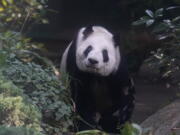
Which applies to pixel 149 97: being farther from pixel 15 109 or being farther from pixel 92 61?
pixel 15 109

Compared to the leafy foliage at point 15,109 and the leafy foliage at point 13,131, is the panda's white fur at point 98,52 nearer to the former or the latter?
the leafy foliage at point 15,109

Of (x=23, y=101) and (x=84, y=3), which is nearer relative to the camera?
(x=23, y=101)

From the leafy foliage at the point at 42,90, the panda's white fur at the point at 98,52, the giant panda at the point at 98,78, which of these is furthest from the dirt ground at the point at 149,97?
the leafy foliage at the point at 42,90

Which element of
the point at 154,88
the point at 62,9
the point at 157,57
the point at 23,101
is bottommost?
the point at 154,88

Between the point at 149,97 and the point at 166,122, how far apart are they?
420 centimetres

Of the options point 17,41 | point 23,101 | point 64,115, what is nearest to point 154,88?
point 17,41

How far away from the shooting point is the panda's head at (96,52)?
6.24m

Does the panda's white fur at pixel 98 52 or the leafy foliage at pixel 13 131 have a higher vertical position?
the leafy foliage at pixel 13 131

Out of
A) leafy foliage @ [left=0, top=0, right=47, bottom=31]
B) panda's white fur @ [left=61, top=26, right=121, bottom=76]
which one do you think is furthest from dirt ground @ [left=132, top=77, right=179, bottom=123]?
leafy foliage @ [left=0, top=0, right=47, bottom=31]

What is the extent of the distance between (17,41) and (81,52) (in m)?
0.85

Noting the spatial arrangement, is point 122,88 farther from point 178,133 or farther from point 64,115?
point 178,133

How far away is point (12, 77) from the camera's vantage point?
493 cm

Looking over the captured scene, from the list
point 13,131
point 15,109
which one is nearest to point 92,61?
point 15,109

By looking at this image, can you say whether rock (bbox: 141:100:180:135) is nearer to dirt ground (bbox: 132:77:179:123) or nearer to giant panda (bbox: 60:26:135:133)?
giant panda (bbox: 60:26:135:133)
